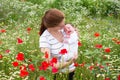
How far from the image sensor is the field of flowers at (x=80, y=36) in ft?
11.8

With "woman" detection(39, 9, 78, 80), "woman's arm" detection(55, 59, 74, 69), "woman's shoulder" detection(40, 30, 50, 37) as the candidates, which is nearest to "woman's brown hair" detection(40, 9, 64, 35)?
"woman" detection(39, 9, 78, 80)

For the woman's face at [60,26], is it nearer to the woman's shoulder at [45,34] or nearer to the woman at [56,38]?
the woman at [56,38]

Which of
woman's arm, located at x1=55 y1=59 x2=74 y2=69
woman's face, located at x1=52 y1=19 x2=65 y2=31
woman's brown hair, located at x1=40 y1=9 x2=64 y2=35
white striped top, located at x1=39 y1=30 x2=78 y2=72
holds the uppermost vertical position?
woman's brown hair, located at x1=40 y1=9 x2=64 y2=35

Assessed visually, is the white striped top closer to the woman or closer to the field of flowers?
the woman

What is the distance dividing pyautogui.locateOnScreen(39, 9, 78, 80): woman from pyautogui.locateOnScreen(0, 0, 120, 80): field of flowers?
0.14m

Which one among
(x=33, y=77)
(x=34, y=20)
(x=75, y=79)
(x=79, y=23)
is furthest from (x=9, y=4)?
(x=33, y=77)

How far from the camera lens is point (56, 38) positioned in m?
3.96

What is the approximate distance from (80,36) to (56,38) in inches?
86.2

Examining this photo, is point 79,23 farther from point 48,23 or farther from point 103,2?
point 48,23

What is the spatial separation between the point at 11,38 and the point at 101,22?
143 inches

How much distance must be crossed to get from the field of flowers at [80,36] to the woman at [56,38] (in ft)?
0.46

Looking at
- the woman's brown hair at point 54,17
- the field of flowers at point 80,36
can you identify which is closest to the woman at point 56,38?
the woman's brown hair at point 54,17

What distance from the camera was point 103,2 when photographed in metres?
11.3

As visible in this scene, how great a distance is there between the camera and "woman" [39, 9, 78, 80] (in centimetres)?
382
